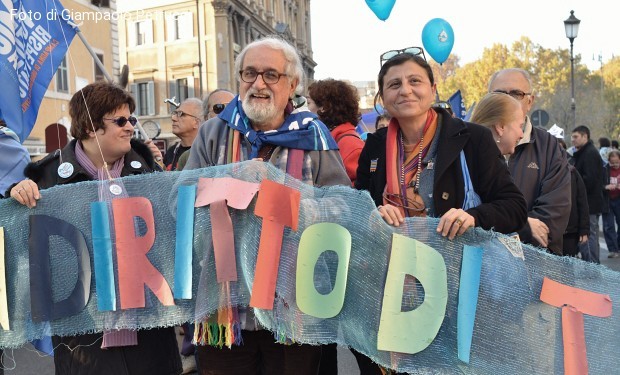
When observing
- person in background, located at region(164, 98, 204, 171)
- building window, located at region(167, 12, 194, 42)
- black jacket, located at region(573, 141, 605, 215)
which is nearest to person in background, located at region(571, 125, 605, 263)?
black jacket, located at region(573, 141, 605, 215)

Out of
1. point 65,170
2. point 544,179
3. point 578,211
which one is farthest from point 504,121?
point 65,170

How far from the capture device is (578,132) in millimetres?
10188

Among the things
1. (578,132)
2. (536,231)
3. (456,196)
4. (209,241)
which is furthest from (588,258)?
(209,241)

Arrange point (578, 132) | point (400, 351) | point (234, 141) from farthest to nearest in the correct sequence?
point (578, 132), point (234, 141), point (400, 351)

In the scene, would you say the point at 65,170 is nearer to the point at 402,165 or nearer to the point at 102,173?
the point at 102,173

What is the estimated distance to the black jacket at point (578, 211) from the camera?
4.80 metres

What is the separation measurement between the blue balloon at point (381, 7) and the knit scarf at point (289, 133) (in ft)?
10.2

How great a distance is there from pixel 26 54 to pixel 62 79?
53.1ft

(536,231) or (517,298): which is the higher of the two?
(536,231)

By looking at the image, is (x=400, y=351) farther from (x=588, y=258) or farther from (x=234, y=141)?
(x=588, y=258)

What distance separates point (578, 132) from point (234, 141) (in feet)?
27.5

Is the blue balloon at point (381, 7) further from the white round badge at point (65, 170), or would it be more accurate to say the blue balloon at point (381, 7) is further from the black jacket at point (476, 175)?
the white round badge at point (65, 170)

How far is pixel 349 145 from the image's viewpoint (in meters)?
4.46

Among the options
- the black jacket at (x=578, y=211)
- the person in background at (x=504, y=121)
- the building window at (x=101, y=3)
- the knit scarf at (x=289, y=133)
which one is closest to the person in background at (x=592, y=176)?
the black jacket at (x=578, y=211)
